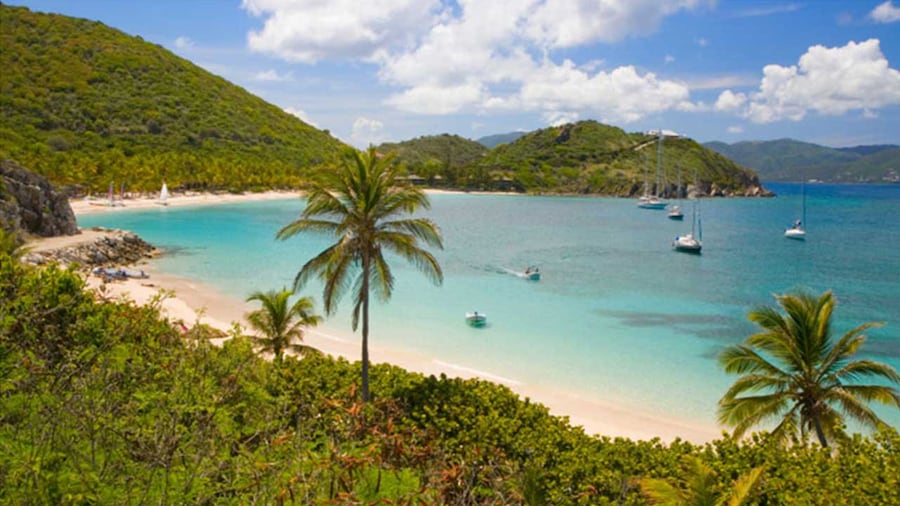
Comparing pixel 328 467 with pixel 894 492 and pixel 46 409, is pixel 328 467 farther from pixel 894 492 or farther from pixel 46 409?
pixel 894 492

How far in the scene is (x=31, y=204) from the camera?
4591 centimetres

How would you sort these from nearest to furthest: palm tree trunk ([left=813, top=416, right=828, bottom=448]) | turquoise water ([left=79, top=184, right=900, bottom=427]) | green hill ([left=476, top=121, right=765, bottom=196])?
palm tree trunk ([left=813, top=416, right=828, bottom=448]), turquoise water ([left=79, top=184, right=900, bottom=427]), green hill ([left=476, top=121, right=765, bottom=196])

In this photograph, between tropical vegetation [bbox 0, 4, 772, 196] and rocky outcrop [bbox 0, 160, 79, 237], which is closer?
rocky outcrop [bbox 0, 160, 79, 237]

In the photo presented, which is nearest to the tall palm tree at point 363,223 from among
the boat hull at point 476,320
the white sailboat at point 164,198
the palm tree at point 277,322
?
the palm tree at point 277,322

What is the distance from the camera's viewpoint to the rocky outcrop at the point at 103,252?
131ft

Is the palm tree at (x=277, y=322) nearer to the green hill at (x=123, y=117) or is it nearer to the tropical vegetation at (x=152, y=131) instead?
the tropical vegetation at (x=152, y=131)

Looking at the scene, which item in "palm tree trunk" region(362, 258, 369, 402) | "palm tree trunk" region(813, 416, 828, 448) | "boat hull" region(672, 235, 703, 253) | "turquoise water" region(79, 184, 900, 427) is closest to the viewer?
"palm tree trunk" region(813, 416, 828, 448)

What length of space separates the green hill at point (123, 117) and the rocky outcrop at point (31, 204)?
102ft

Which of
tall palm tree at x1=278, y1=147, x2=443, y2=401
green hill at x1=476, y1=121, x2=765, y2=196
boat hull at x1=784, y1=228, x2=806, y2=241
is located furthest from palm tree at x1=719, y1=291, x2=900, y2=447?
green hill at x1=476, y1=121, x2=765, y2=196

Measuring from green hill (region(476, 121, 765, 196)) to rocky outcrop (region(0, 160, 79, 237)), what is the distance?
124 meters

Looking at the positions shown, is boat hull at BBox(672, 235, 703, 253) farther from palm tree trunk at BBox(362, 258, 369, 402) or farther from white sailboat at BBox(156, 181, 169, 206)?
white sailboat at BBox(156, 181, 169, 206)

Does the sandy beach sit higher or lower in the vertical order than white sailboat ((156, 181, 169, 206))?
lower

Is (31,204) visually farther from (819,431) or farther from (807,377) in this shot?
(819,431)

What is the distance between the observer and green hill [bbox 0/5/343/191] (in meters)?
88.0
